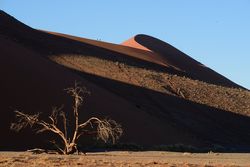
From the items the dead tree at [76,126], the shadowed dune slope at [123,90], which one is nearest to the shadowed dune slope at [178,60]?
the shadowed dune slope at [123,90]

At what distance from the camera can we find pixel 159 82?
261ft

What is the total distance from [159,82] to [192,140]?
71.7 feet

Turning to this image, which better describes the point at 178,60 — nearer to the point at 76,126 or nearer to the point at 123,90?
the point at 123,90

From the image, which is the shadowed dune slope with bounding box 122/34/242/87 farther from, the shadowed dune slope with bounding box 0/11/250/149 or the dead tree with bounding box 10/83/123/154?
the dead tree with bounding box 10/83/123/154

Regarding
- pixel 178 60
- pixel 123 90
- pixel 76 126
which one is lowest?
pixel 76 126

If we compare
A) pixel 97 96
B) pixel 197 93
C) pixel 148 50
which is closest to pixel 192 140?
pixel 97 96

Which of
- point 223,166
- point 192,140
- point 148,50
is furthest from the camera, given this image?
point 148,50

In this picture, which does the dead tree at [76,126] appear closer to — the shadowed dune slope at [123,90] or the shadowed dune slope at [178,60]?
the shadowed dune slope at [123,90]

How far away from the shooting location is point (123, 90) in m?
70.2

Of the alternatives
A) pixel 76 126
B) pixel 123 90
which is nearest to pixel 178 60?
pixel 123 90

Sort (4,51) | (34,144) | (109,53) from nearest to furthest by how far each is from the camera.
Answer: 1. (34,144)
2. (4,51)
3. (109,53)

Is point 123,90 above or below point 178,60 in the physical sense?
below

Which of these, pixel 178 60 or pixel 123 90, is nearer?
pixel 123 90

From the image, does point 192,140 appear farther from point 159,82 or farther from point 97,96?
point 159,82
